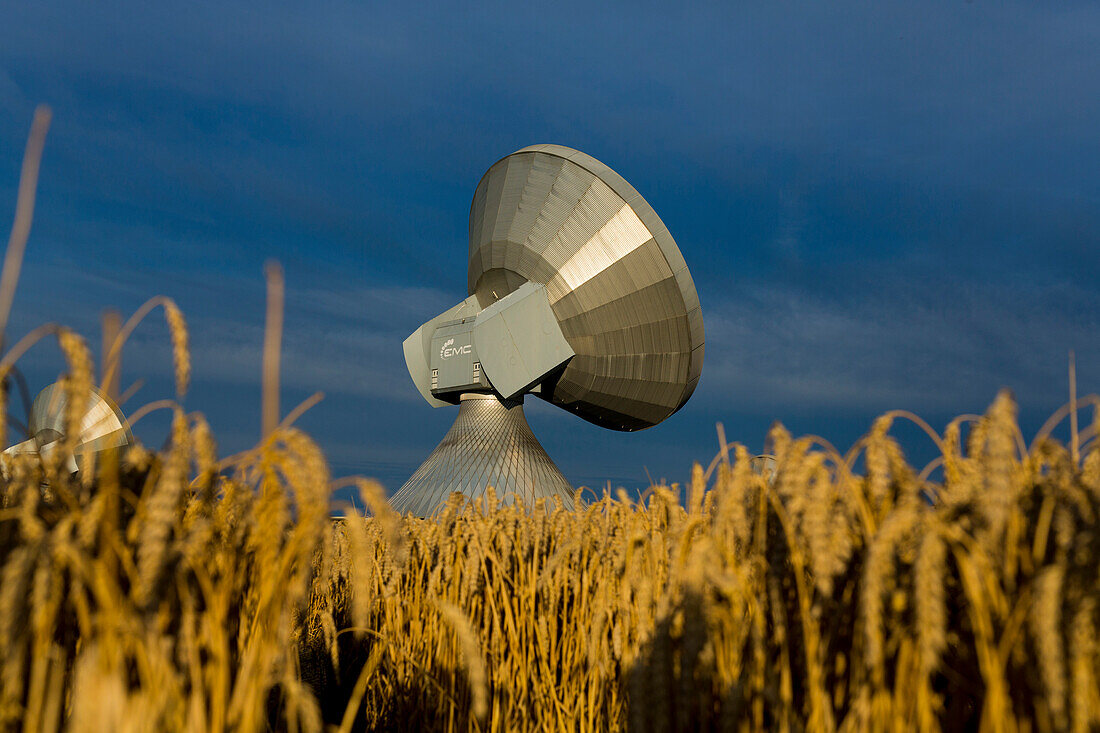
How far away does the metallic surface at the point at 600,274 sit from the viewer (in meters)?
12.5

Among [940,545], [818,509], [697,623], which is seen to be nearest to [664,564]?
[697,623]

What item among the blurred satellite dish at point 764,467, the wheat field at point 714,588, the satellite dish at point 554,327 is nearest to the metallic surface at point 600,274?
the satellite dish at point 554,327

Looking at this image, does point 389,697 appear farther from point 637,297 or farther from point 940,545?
point 637,297

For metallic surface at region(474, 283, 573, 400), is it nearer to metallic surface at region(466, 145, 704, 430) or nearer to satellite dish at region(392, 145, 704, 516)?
satellite dish at region(392, 145, 704, 516)

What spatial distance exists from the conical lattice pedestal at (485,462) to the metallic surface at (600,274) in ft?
3.94

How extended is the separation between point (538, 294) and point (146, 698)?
12.1 m

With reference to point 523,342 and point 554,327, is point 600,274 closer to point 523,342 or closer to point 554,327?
point 554,327

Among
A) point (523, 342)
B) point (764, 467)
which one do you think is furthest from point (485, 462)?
point (764, 467)

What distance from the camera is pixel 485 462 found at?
1416 cm

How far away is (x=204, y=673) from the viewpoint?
1.97m

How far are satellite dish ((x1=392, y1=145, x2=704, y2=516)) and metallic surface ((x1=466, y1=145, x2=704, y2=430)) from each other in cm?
2

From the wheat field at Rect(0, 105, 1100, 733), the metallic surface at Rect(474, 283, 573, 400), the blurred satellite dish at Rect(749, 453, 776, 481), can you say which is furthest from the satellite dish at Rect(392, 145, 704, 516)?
the wheat field at Rect(0, 105, 1100, 733)

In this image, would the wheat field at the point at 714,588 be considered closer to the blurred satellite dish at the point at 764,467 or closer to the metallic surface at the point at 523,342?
the blurred satellite dish at the point at 764,467

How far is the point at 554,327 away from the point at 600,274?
1.32 m
